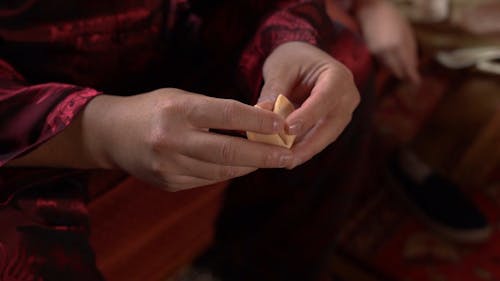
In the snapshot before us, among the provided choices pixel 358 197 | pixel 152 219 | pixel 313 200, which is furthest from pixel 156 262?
pixel 358 197

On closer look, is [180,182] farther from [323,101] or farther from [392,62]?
[392,62]

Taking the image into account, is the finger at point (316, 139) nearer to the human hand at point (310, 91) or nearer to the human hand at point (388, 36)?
the human hand at point (310, 91)

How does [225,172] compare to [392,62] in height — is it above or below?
above

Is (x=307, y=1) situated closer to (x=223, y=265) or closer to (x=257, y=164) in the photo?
(x=257, y=164)

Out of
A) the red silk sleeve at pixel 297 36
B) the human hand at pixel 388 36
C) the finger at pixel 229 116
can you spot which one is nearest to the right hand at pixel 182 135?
the finger at pixel 229 116

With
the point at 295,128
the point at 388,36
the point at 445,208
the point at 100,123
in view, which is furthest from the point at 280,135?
the point at 445,208

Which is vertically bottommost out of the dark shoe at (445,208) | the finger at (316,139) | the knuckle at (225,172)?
the dark shoe at (445,208)
